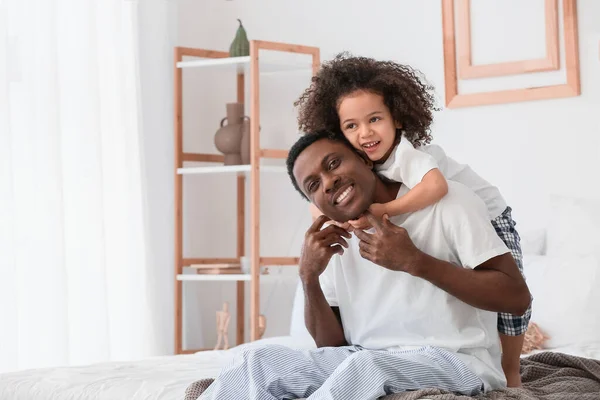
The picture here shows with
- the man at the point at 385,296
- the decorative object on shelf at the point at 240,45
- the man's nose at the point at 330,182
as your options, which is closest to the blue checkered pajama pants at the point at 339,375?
the man at the point at 385,296

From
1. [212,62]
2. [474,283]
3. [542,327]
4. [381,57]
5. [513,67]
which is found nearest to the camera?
[474,283]

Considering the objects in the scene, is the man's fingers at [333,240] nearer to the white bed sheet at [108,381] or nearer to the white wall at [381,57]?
the white bed sheet at [108,381]

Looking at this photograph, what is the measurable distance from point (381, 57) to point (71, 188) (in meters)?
1.43

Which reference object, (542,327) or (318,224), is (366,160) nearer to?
(318,224)

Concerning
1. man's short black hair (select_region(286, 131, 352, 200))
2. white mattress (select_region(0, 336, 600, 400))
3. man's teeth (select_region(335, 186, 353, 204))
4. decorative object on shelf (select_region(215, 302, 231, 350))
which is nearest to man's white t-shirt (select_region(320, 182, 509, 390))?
man's teeth (select_region(335, 186, 353, 204))

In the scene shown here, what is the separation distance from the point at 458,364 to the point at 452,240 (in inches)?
9.8

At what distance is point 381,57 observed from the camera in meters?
3.97

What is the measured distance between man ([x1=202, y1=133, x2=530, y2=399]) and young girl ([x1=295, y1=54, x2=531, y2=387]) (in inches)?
2.5

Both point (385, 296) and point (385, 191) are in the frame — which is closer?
point (385, 296)

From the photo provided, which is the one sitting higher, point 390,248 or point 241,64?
point 241,64

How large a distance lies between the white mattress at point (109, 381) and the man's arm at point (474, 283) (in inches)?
23.9

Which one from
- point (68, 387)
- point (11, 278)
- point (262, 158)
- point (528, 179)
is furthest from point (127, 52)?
point (68, 387)

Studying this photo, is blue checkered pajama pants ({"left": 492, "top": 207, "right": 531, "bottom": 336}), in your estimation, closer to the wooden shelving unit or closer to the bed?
the bed

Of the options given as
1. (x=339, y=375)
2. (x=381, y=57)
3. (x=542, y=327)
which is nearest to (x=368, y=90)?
(x=339, y=375)
